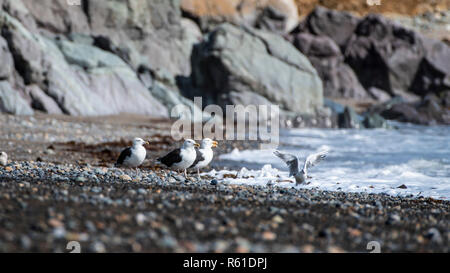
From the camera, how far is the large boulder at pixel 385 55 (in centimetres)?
5184

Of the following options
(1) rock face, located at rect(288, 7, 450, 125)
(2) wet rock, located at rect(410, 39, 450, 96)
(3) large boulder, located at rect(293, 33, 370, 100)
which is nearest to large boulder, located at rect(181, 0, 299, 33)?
(1) rock face, located at rect(288, 7, 450, 125)

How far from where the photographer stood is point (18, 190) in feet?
22.7

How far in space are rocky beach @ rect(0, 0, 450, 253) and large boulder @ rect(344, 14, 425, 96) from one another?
13cm

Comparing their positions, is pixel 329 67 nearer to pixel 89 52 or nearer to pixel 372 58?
pixel 372 58

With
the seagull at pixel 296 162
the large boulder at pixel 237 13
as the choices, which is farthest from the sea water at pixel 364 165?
the large boulder at pixel 237 13

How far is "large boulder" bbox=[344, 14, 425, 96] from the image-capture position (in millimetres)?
51844

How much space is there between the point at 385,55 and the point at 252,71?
796 inches

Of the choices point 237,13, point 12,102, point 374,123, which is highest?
point 237,13

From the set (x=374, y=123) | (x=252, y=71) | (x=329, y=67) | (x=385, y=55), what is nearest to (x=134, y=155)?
(x=374, y=123)

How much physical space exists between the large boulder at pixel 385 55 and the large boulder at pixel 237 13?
8227mm

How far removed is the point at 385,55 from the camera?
51875 mm

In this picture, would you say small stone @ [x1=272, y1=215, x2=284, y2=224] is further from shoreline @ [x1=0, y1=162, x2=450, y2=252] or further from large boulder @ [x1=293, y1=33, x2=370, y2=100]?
large boulder @ [x1=293, y1=33, x2=370, y2=100]
